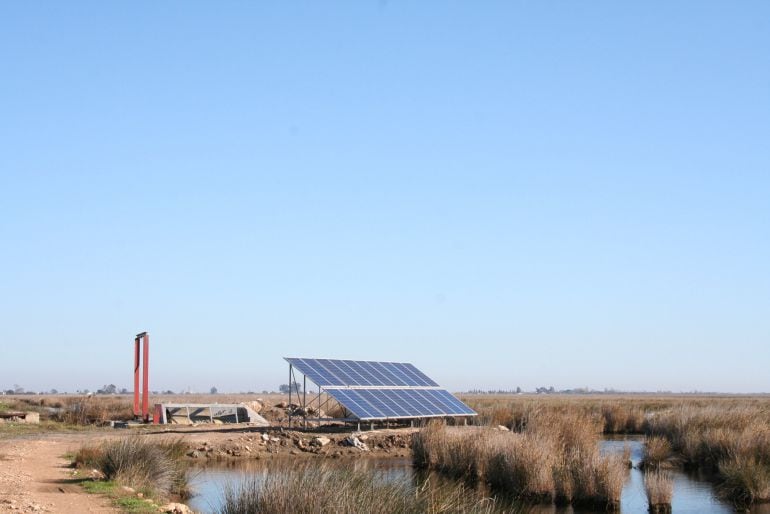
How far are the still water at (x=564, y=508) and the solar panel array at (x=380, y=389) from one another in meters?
5.02

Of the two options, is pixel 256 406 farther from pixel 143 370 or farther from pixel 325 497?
pixel 325 497

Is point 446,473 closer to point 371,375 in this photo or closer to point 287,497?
point 371,375

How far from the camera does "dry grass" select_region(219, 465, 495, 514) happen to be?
38.0 ft

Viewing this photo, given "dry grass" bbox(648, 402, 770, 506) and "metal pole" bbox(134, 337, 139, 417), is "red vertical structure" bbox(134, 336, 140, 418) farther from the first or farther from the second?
"dry grass" bbox(648, 402, 770, 506)

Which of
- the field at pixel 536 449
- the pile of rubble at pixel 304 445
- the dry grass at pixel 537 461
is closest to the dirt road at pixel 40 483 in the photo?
the field at pixel 536 449

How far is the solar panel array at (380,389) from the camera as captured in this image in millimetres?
32438

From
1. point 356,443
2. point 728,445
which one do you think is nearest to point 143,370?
point 356,443

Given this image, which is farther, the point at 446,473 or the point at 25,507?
the point at 446,473

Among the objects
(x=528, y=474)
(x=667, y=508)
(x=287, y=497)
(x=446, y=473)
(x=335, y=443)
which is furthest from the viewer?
(x=335, y=443)

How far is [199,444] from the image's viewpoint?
2805cm

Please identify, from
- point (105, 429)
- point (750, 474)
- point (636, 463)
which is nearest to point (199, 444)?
point (105, 429)

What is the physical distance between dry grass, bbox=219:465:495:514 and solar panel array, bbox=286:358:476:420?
18054mm

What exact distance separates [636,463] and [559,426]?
3849 millimetres

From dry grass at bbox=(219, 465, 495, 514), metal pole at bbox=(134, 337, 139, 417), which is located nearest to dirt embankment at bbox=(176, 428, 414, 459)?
metal pole at bbox=(134, 337, 139, 417)
